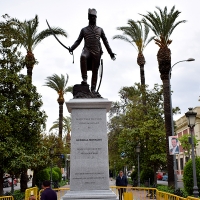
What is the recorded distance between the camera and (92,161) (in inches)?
306

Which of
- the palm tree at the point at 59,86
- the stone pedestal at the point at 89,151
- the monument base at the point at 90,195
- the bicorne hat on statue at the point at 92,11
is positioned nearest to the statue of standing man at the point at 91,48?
the bicorne hat on statue at the point at 92,11

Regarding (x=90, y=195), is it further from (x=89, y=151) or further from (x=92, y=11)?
(x=92, y=11)

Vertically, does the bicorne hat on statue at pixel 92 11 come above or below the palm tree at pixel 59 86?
below

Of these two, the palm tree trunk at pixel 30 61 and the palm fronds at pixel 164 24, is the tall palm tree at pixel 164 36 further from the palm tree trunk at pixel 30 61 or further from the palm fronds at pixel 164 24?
the palm tree trunk at pixel 30 61

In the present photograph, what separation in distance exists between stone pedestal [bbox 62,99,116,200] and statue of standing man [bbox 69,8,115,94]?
0.87 metres

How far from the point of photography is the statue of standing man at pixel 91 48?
888 cm

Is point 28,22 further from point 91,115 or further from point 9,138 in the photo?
point 91,115

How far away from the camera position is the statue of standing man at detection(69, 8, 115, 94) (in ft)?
29.1

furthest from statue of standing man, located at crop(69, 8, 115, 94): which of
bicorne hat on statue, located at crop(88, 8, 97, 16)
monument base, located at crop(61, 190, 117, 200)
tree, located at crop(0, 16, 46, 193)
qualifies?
tree, located at crop(0, 16, 46, 193)

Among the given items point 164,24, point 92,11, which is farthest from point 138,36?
point 92,11

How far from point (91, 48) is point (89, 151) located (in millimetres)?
2927

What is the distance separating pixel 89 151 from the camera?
310 inches

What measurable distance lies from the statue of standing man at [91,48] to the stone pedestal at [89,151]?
87 centimetres

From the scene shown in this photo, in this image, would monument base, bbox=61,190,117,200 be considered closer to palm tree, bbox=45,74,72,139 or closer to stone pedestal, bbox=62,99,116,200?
stone pedestal, bbox=62,99,116,200
